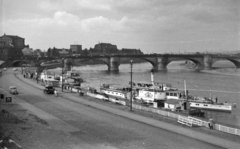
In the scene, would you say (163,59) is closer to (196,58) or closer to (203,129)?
(196,58)

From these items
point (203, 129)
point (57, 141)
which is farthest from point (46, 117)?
point (203, 129)

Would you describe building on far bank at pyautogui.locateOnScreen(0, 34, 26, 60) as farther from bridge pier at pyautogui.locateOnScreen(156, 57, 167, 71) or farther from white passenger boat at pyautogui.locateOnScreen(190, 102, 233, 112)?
white passenger boat at pyautogui.locateOnScreen(190, 102, 233, 112)

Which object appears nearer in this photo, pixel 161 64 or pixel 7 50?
pixel 161 64

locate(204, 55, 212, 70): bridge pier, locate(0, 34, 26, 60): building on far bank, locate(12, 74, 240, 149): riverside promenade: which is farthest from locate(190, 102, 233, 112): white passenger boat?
locate(0, 34, 26, 60): building on far bank

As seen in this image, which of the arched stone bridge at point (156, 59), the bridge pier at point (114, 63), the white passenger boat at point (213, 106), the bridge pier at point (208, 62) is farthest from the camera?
the bridge pier at point (114, 63)

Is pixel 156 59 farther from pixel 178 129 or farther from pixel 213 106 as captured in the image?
pixel 178 129

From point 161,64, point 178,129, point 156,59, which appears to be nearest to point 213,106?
point 178,129

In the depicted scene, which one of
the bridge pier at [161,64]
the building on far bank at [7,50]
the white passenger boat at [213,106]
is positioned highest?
the building on far bank at [7,50]

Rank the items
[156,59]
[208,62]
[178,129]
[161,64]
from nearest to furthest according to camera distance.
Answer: [178,129]
[208,62]
[161,64]
[156,59]

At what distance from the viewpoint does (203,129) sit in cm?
1770

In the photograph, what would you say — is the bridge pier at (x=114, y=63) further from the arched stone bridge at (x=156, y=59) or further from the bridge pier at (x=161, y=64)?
the bridge pier at (x=161, y=64)

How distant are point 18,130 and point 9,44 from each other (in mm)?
113606

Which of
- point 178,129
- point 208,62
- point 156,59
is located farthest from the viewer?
point 156,59

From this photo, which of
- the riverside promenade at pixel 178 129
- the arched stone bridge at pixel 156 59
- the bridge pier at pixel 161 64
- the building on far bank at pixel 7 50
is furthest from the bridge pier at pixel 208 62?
the riverside promenade at pixel 178 129
